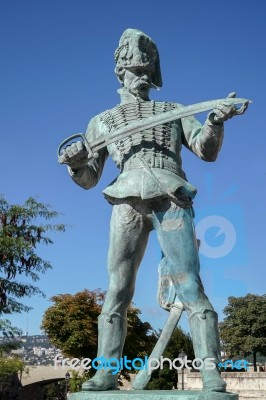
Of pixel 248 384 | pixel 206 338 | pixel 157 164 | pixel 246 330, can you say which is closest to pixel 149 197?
pixel 157 164

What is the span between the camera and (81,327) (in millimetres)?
37969

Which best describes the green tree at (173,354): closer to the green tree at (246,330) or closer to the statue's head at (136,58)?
the green tree at (246,330)

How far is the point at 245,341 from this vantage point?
48.9 m

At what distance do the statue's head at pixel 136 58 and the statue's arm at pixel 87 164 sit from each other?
628 mm

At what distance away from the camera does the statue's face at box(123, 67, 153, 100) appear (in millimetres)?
6359

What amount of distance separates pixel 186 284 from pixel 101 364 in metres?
1.13

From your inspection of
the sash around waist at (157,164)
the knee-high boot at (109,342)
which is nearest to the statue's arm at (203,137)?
the sash around waist at (157,164)

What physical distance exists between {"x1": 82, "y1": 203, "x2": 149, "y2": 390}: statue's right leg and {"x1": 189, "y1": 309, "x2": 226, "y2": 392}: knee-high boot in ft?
2.49

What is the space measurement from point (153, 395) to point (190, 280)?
1101 millimetres

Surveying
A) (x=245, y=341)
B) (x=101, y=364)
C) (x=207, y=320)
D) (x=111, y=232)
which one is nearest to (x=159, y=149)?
(x=111, y=232)

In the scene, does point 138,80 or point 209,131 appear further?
point 138,80

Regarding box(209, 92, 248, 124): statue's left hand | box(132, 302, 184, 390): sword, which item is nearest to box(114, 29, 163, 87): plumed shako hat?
box(209, 92, 248, 124): statue's left hand

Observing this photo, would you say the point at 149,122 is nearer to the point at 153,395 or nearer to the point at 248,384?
the point at 153,395

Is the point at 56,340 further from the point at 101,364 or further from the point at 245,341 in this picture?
the point at 101,364
